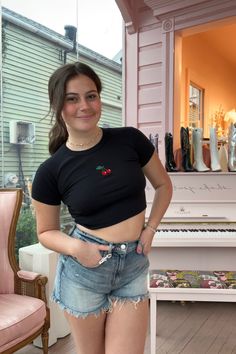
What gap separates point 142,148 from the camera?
1270 millimetres

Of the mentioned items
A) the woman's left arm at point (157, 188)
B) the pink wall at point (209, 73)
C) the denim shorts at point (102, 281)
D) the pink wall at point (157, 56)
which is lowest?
the denim shorts at point (102, 281)

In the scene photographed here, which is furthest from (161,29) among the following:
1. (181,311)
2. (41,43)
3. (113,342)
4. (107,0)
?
(113,342)

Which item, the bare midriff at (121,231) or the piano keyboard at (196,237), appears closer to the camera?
the bare midriff at (121,231)

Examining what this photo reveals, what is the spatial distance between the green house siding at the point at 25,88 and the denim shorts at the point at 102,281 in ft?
5.97

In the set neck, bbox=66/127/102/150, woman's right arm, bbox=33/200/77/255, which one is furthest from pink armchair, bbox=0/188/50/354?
neck, bbox=66/127/102/150

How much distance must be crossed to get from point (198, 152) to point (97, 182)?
1948mm

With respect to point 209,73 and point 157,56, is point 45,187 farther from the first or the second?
point 209,73

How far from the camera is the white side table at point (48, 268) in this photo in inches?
95.9

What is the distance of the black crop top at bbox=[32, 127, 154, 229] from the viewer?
1.15m

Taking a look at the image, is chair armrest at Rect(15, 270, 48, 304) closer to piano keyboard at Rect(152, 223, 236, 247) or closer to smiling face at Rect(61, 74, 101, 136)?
piano keyboard at Rect(152, 223, 236, 247)

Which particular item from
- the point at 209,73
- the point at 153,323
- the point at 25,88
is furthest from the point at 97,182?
the point at 209,73

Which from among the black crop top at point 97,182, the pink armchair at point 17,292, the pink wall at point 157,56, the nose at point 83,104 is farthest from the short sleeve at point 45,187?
the pink wall at point 157,56

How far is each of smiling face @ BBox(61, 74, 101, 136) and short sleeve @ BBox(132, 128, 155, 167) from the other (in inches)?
6.7

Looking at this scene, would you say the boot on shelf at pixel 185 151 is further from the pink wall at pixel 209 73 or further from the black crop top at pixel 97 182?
the black crop top at pixel 97 182
